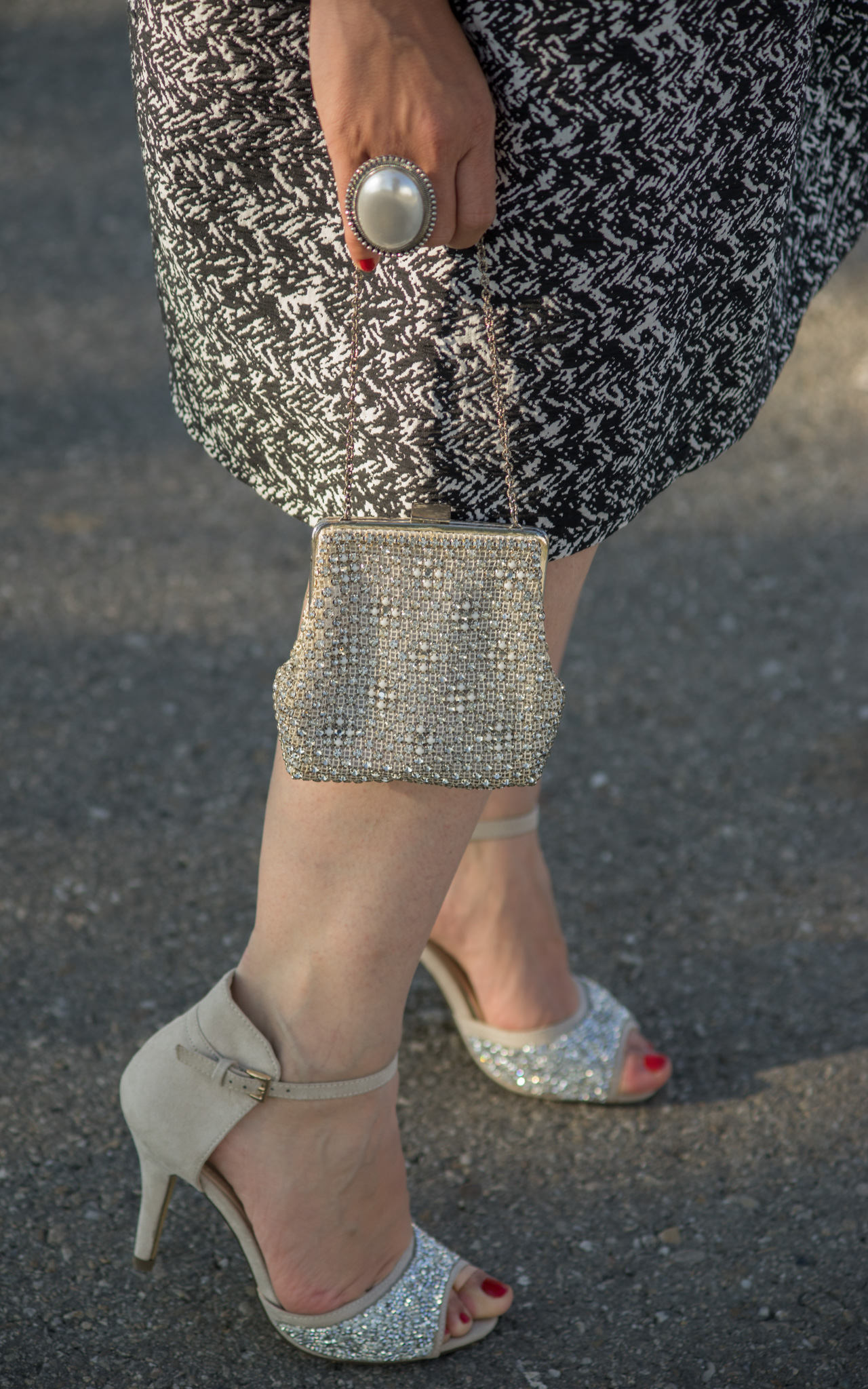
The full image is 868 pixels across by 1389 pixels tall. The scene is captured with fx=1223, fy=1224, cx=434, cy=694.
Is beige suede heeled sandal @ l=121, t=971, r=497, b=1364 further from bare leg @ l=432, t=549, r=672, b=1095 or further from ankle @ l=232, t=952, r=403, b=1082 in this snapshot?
bare leg @ l=432, t=549, r=672, b=1095

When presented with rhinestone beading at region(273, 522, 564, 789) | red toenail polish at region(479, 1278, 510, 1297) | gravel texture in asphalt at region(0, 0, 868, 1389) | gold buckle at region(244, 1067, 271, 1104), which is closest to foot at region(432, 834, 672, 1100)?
gravel texture in asphalt at region(0, 0, 868, 1389)

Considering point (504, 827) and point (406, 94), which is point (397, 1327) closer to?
point (504, 827)

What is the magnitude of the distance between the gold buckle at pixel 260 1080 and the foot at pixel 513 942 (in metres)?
0.39

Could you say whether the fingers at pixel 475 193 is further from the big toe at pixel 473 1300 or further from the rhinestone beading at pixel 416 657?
the big toe at pixel 473 1300

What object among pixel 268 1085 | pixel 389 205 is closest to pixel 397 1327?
pixel 268 1085

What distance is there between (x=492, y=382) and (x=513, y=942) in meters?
0.72

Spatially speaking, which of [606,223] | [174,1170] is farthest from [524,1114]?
[606,223]

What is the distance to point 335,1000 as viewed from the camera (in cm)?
100

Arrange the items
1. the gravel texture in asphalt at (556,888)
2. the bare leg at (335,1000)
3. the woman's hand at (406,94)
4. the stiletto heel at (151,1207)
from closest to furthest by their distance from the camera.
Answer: the woman's hand at (406,94) < the bare leg at (335,1000) < the stiletto heel at (151,1207) < the gravel texture in asphalt at (556,888)

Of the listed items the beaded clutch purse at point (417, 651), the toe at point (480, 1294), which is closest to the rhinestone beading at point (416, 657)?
the beaded clutch purse at point (417, 651)

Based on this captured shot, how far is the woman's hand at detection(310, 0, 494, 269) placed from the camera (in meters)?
0.72

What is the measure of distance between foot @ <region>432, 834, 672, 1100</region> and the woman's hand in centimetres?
77

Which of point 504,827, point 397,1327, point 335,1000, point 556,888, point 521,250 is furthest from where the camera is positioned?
point 556,888

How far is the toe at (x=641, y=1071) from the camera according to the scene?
4.61ft
